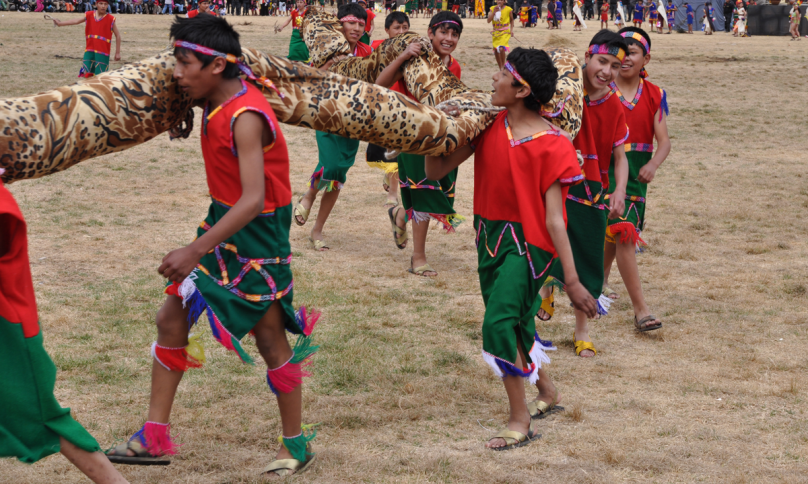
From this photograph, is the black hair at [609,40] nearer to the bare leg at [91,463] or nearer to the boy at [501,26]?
the bare leg at [91,463]

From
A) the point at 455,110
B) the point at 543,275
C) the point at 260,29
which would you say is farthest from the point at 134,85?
the point at 260,29

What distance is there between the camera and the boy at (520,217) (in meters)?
3.58

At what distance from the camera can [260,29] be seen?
29.8 meters

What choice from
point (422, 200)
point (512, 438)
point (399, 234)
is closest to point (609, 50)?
point (512, 438)

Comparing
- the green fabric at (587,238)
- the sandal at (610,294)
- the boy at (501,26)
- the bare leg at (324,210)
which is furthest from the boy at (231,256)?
the boy at (501,26)

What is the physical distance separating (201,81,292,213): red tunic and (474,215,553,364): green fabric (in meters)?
1.03

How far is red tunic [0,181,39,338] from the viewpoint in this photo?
2543 mm

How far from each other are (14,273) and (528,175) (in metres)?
2.12

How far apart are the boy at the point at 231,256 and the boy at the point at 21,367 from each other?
0.48 m

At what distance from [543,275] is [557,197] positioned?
0.37 m

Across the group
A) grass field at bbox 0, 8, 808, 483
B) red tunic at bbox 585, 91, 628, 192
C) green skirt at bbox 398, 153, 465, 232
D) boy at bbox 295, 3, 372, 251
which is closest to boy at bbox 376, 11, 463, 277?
green skirt at bbox 398, 153, 465, 232

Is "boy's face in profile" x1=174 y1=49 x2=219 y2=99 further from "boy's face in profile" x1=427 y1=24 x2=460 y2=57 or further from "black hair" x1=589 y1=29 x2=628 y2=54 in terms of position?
"boy's face in profile" x1=427 y1=24 x2=460 y2=57

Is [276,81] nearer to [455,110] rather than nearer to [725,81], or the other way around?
[455,110]

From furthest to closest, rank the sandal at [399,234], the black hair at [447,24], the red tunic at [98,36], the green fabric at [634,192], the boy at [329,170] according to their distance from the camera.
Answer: the red tunic at [98,36], the boy at [329,170], the sandal at [399,234], the black hair at [447,24], the green fabric at [634,192]
